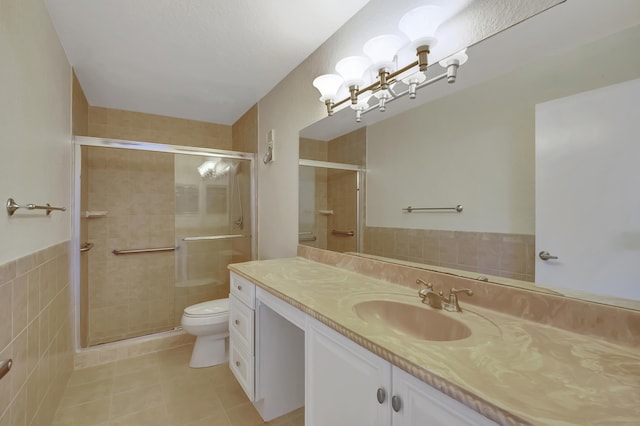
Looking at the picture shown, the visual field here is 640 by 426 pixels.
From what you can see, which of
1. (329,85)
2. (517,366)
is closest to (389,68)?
(329,85)

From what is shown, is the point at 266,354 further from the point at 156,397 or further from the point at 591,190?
the point at 591,190

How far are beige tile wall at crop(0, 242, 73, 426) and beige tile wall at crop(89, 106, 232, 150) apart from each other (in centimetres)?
141

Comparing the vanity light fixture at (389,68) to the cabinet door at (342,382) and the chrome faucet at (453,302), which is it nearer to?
the chrome faucet at (453,302)

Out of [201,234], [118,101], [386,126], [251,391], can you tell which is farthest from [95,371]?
[386,126]

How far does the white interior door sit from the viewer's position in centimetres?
72

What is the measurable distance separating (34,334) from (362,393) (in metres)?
1.50

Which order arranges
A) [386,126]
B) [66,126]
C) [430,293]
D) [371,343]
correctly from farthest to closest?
[66,126] < [386,126] < [430,293] < [371,343]

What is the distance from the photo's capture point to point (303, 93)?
2.01 meters

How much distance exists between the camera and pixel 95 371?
6.81ft

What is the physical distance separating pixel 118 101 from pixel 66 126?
902 mm

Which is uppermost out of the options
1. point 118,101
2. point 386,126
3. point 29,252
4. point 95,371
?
point 118,101

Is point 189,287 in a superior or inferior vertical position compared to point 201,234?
inferior

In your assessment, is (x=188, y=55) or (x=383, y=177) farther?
(x=188, y=55)

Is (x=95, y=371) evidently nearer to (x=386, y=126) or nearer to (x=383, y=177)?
(x=383, y=177)
